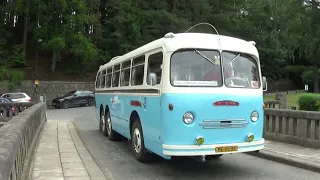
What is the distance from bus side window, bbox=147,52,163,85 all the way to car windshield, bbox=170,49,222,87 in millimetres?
378

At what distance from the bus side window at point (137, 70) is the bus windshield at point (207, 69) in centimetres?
162

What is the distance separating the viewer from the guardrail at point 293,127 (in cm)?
984

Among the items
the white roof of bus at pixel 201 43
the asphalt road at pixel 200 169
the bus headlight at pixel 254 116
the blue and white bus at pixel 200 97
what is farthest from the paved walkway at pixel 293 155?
the white roof of bus at pixel 201 43

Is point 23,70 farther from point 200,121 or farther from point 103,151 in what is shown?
point 200,121

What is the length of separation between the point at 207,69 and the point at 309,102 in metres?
6.49

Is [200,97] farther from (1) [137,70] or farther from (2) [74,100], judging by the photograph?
(2) [74,100]

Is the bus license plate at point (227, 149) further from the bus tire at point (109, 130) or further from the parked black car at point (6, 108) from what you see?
the parked black car at point (6, 108)

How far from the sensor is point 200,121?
23.6 feet

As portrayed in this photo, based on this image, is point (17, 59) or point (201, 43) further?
point (17, 59)

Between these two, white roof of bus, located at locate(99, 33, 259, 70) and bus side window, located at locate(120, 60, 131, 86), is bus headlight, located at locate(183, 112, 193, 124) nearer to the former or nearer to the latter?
white roof of bus, located at locate(99, 33, 259, 70)

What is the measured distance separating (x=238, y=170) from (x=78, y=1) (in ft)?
131

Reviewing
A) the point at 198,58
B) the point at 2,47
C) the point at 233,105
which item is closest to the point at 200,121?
the point at 233,105

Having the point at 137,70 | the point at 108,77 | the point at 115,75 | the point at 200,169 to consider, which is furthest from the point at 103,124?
the point at 200,169

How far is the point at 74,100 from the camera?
35.9m
